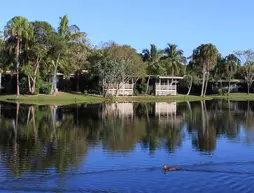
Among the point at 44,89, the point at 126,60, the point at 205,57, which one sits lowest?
the point at 44,89

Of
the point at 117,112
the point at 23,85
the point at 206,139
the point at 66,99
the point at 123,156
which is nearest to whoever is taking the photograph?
the point at 123,156

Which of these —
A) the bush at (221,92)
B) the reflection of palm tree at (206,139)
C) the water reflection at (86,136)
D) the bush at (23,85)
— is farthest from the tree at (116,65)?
the reflection of palm tree at (206,139)

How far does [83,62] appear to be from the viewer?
7206 cm

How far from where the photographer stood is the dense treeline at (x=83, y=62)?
60156 mm

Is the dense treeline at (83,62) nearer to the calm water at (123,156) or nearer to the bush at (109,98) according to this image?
the bush at (109,98)

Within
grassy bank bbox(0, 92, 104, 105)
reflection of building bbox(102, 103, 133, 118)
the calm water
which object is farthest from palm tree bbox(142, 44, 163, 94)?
the calm water

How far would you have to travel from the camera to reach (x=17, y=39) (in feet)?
193

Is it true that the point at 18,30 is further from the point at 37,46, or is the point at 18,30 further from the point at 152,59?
the point at 152,59

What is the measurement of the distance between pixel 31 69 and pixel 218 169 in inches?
1860

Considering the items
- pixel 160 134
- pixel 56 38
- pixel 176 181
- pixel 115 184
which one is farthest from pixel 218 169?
pixel 56 38

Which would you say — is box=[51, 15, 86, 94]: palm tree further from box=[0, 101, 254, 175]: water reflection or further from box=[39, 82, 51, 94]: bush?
box=[0, 101, 254, 175]: water reflection

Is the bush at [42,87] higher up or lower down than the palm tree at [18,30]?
lower down

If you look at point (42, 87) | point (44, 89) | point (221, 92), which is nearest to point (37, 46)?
point (42, 87)

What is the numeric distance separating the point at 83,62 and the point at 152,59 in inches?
583
